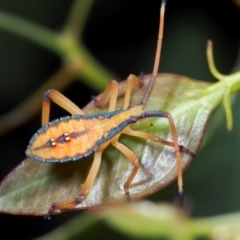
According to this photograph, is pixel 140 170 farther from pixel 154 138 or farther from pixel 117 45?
pixel 117 45

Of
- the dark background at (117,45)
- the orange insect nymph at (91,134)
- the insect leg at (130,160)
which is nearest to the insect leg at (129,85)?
the orange insect nymph at (91,134)

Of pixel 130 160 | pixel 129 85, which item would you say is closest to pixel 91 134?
pixel 129 85

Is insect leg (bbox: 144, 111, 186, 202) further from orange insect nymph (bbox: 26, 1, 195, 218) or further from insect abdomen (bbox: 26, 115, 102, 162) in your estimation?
insect abdomen (bbox: 26, 115, 102, 162)

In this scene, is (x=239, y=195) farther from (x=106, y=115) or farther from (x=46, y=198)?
(x=46, y=198)

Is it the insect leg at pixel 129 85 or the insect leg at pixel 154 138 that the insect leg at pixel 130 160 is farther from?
the insect leg at pixel 129 85

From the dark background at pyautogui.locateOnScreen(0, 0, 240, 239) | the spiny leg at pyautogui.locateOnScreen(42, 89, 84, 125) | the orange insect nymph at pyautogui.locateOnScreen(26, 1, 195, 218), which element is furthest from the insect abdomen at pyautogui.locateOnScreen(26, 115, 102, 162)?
the dark background at pyautogui.locateOnScreen(0, 0, 240, 239)

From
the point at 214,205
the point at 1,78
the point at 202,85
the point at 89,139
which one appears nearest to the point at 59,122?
the point at 89,139

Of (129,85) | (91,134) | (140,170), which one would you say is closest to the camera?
(140,170)
